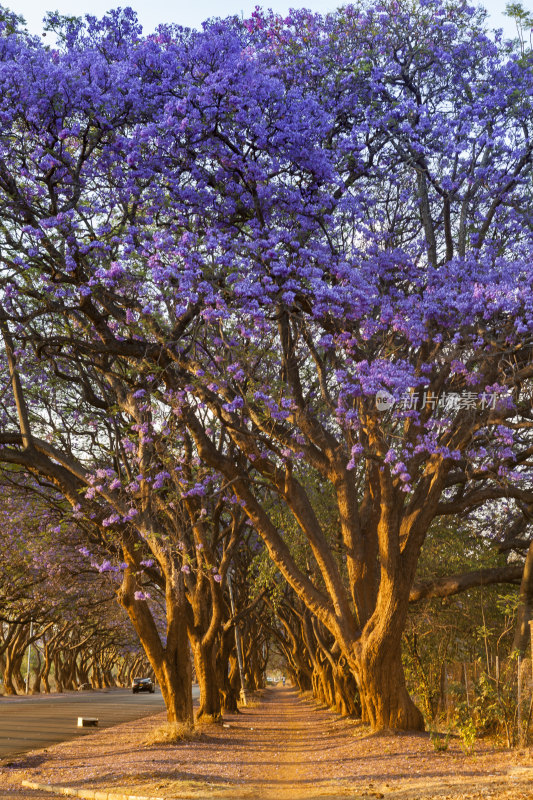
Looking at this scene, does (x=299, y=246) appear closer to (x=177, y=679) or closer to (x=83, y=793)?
(x=83, y=793)

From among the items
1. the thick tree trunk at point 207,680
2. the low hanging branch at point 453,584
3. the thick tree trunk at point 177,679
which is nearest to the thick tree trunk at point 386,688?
the low hanging branch at point 453,584

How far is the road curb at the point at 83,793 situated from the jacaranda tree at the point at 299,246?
4591 millimetres

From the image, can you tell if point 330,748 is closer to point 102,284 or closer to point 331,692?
point 102,284

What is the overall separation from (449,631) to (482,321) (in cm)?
911

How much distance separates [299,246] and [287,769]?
732 centimetres

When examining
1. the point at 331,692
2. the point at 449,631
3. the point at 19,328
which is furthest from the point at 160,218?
the point at 331,692

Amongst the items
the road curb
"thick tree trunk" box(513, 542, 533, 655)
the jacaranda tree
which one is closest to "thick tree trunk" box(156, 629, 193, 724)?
the jacaranda tree

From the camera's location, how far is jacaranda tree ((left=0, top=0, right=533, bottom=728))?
1062cm

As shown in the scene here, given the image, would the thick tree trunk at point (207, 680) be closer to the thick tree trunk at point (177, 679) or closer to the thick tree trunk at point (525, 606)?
the thick tree trunk at point (177, 679)

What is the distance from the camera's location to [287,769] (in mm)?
11867

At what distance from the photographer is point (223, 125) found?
434 inches

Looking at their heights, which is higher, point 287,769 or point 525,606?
point 525,606

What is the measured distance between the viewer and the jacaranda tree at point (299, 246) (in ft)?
34.8

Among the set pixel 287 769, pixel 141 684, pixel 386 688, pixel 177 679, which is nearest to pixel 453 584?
pixel 386 688
